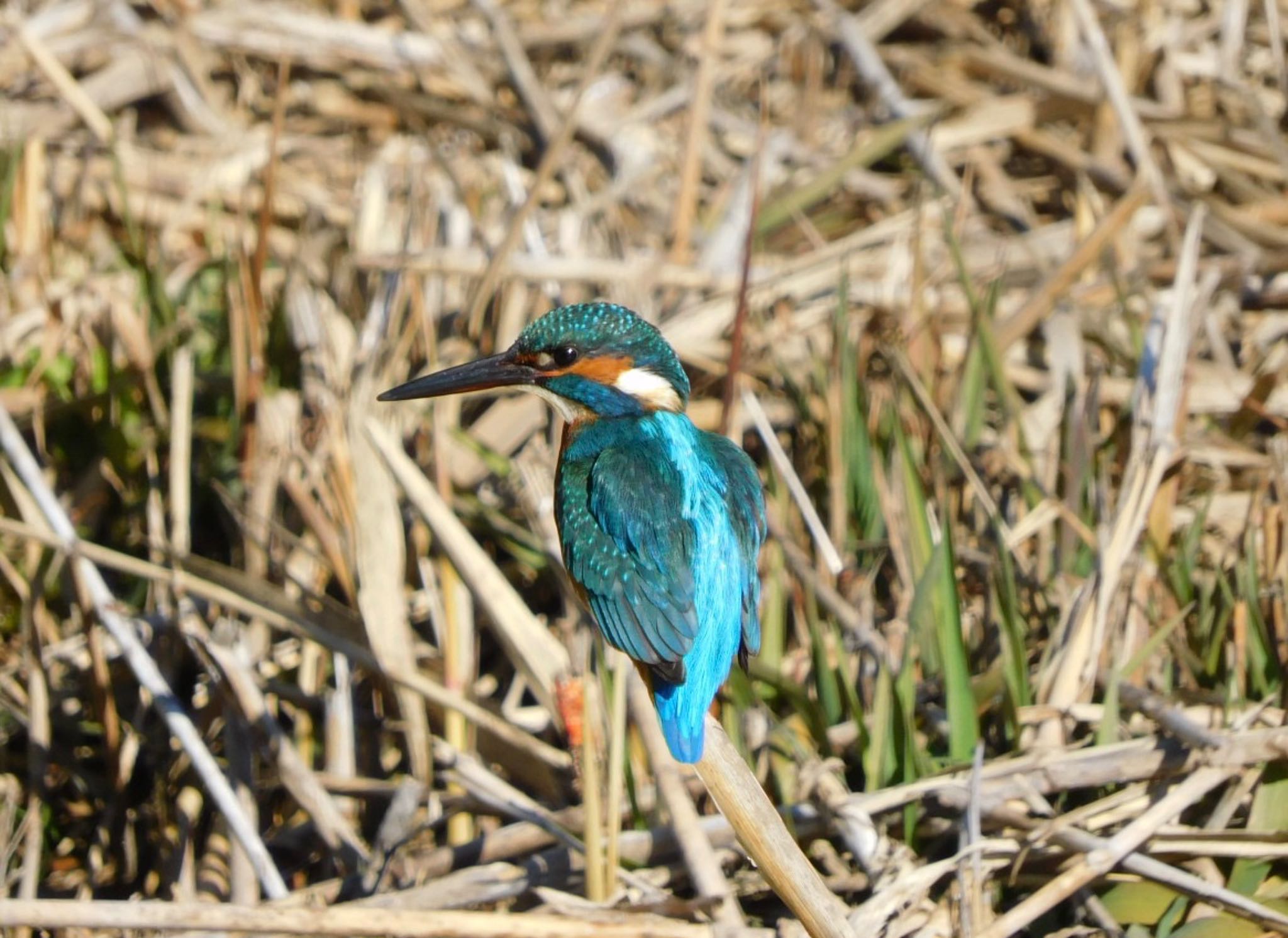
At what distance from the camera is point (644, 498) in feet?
6.59

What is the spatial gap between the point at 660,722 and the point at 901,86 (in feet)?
8.91

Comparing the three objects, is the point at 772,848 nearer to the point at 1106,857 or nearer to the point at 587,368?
the point at 1106,857

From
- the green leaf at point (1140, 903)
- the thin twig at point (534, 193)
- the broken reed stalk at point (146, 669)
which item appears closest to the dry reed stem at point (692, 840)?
the green leaf at point (1140, 903)

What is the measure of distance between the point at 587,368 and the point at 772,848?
29.6 inches

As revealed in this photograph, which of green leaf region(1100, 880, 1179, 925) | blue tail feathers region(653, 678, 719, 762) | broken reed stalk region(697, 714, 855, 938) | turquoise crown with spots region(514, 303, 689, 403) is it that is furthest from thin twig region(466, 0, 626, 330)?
green leaf region(1100, 880, 1179, 925)

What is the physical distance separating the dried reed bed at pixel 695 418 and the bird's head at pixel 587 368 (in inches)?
10.4

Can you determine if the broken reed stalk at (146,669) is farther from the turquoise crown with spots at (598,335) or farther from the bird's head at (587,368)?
the turquoise crown with spots at (598,335)

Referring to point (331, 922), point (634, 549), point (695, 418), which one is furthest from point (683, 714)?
point (695, 418)

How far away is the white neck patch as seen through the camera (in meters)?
2.15

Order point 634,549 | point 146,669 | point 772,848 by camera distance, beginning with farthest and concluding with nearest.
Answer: point 146,669 → point 634,549 → point 772,848

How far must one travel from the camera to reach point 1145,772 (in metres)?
2.24

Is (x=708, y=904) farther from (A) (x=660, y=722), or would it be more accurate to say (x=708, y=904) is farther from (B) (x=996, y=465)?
(B) (x=996, y=465)

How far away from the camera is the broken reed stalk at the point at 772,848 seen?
1.72 metres

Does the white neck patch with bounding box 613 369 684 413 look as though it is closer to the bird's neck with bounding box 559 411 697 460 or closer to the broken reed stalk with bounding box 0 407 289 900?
the bird's neck with bounding box 559 411 697 460
